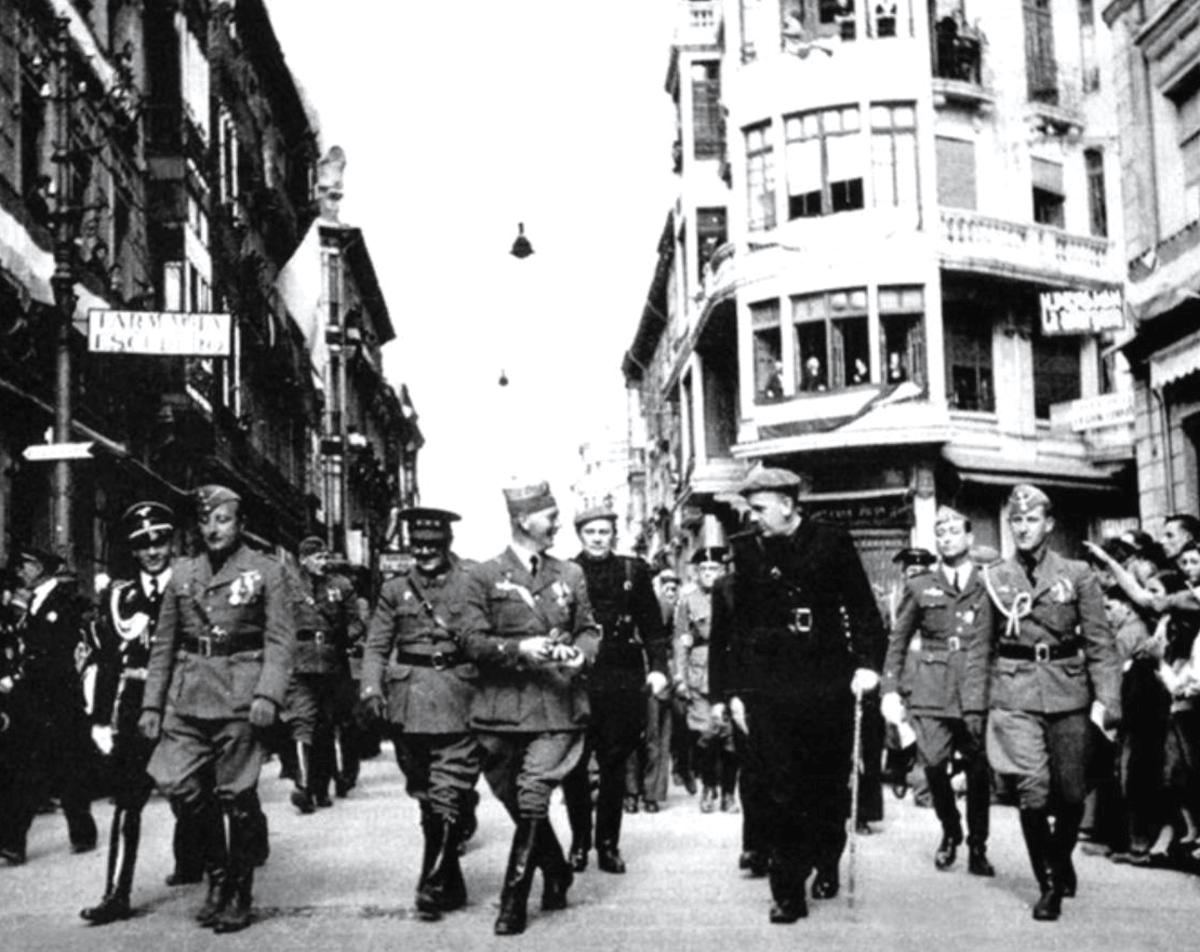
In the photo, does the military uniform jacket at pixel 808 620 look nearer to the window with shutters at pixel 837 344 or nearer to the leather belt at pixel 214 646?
the leather belt at pixel 214 646

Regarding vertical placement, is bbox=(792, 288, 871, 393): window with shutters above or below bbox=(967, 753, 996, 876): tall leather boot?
above

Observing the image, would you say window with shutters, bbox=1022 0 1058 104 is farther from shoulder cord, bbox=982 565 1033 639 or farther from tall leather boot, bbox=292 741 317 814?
shoulder cord, bbox=982 565 1033 639

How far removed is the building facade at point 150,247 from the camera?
780 inches

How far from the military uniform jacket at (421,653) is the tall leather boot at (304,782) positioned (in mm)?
4508

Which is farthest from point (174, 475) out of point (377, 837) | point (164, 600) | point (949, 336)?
point (164, 600)

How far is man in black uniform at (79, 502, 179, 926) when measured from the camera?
845 cm

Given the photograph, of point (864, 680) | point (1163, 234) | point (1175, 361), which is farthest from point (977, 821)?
point (1163, 234)

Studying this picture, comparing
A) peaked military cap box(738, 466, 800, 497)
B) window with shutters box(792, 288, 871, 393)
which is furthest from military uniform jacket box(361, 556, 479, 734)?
window with shutters box(792, 288, 871, 393)

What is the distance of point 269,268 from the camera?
4303 centimetres

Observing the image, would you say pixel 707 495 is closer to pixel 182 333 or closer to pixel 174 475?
pixel 174 475

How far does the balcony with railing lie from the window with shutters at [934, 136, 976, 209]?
0.40 m

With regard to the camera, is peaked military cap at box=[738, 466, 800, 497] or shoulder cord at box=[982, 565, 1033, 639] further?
peaked military cap at box=[738, 466, 800, 497]

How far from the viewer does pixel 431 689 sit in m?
9.01

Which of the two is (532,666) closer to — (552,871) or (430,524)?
(552,871)
